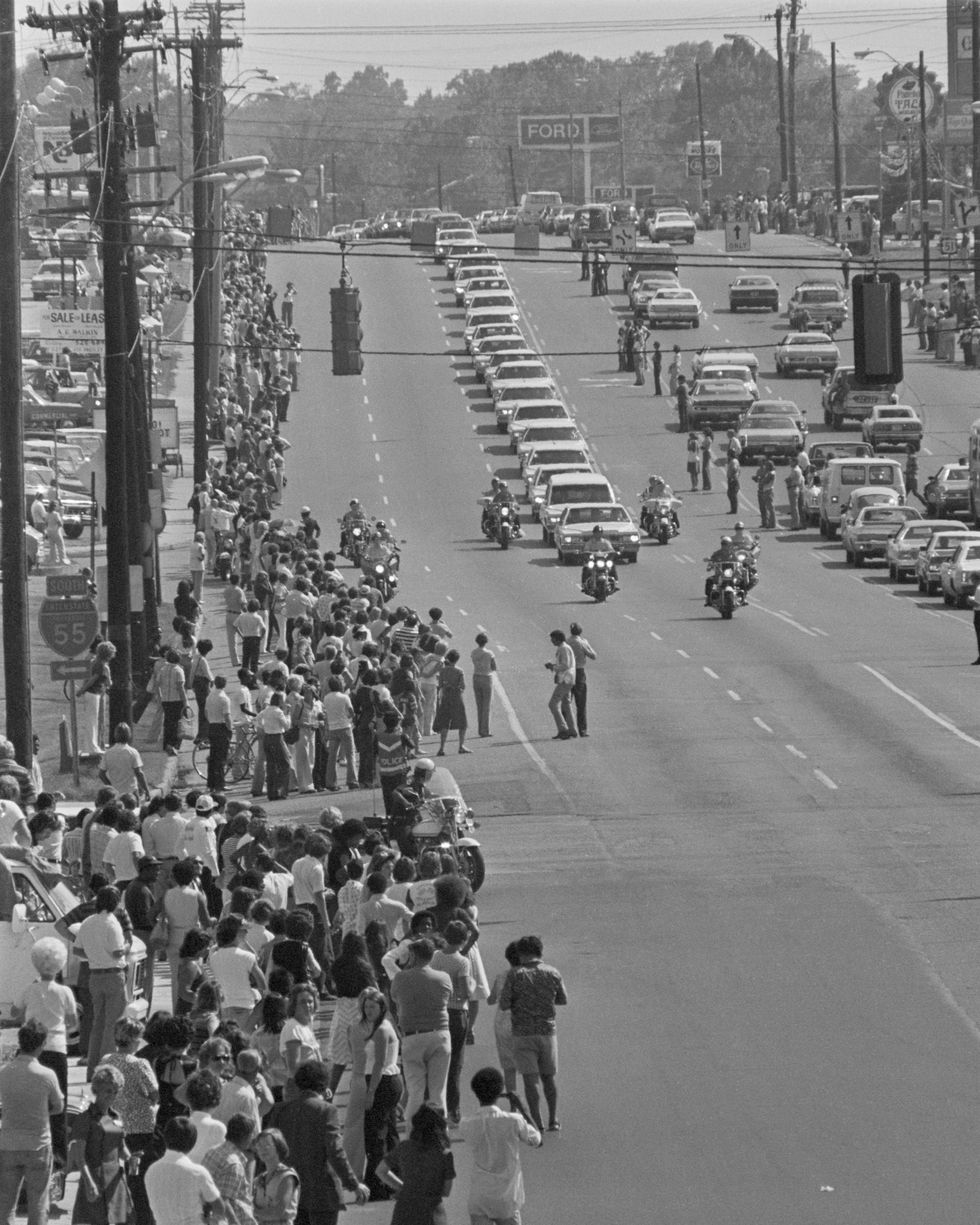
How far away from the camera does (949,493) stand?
59.8 metres

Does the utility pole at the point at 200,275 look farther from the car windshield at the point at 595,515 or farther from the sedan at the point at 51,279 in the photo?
the sedan at the point at 51,279

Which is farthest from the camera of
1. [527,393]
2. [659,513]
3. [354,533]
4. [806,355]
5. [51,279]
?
[51,279]

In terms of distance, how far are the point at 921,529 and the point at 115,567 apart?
2279cm

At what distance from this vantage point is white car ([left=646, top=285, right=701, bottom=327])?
9006 centimetres

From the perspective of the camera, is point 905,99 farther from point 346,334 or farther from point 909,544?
point 346,334

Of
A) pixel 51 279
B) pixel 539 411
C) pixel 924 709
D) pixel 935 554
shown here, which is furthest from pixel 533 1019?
pixel 51 279

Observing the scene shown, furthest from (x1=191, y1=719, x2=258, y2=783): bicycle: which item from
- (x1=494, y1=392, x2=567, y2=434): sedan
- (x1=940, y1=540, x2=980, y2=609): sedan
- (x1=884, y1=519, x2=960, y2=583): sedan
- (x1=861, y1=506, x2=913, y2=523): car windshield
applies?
(x1=494, y1=392, x2=567, y2=434): sedan

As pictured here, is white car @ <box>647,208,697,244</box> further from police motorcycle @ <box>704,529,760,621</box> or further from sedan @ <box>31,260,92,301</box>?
police motorcycle @ <box>704,529,760,621</box>

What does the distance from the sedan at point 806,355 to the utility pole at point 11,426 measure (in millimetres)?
55800

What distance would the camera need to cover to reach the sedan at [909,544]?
5150 centimetres

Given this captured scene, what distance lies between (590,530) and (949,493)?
29.9ft

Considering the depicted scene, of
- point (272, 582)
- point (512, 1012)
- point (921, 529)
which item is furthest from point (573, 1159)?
point (921, 529)

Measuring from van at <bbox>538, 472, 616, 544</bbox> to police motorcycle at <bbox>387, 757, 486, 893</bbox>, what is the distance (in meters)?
34.2

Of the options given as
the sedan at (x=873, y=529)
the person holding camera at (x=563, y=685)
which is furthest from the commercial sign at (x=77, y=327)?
the sedan at (x=873, y=529)
